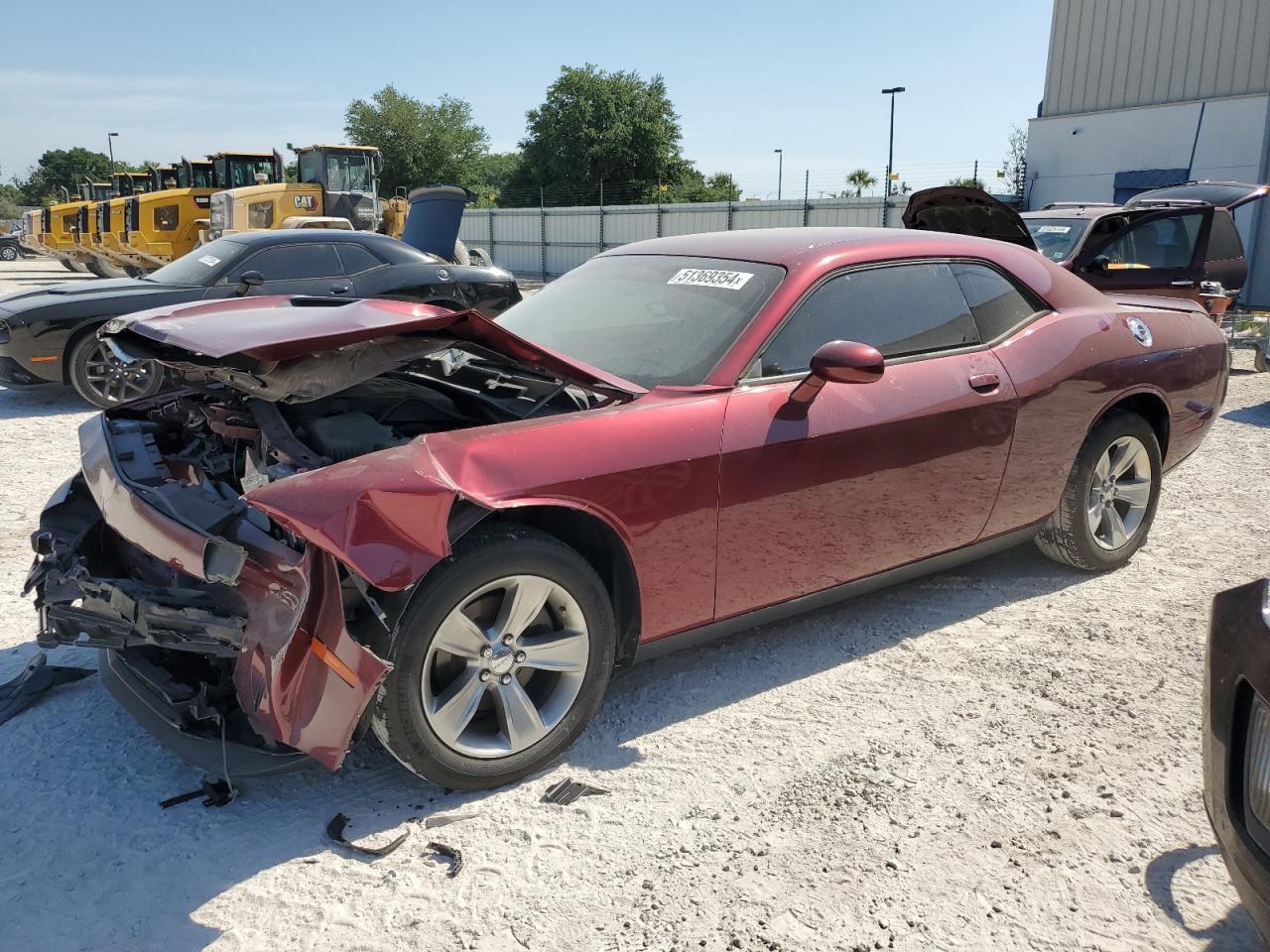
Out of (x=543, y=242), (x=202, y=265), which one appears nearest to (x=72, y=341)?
(x=202, y=265)

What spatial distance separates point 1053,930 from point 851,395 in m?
1.77

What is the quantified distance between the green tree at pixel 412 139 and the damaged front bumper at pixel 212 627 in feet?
219

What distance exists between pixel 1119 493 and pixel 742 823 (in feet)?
9.27

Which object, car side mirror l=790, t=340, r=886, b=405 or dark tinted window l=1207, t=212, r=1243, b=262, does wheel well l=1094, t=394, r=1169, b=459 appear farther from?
dark tinted window l=1207, t=212, r=1243, b=262

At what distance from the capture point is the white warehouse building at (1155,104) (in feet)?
57.8

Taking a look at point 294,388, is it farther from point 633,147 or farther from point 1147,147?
point 633,147

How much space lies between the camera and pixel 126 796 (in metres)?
2.78

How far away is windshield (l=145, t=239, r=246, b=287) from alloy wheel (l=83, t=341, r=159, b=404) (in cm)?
79

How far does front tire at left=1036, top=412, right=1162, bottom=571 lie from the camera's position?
14.0 feet

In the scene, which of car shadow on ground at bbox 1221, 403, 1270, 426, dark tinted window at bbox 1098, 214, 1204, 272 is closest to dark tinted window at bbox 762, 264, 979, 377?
car shadow on ground at bbox 1221, 403, 1270, 426

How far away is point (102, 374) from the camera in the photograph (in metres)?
8.10

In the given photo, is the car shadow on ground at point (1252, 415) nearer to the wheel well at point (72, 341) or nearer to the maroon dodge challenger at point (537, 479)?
the maroon dodge challenger at point (537, 479)

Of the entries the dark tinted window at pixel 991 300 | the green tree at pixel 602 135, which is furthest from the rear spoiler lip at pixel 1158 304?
the green tree at pixel 602 135

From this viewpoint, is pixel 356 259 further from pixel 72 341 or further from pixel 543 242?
pixel 543 242
